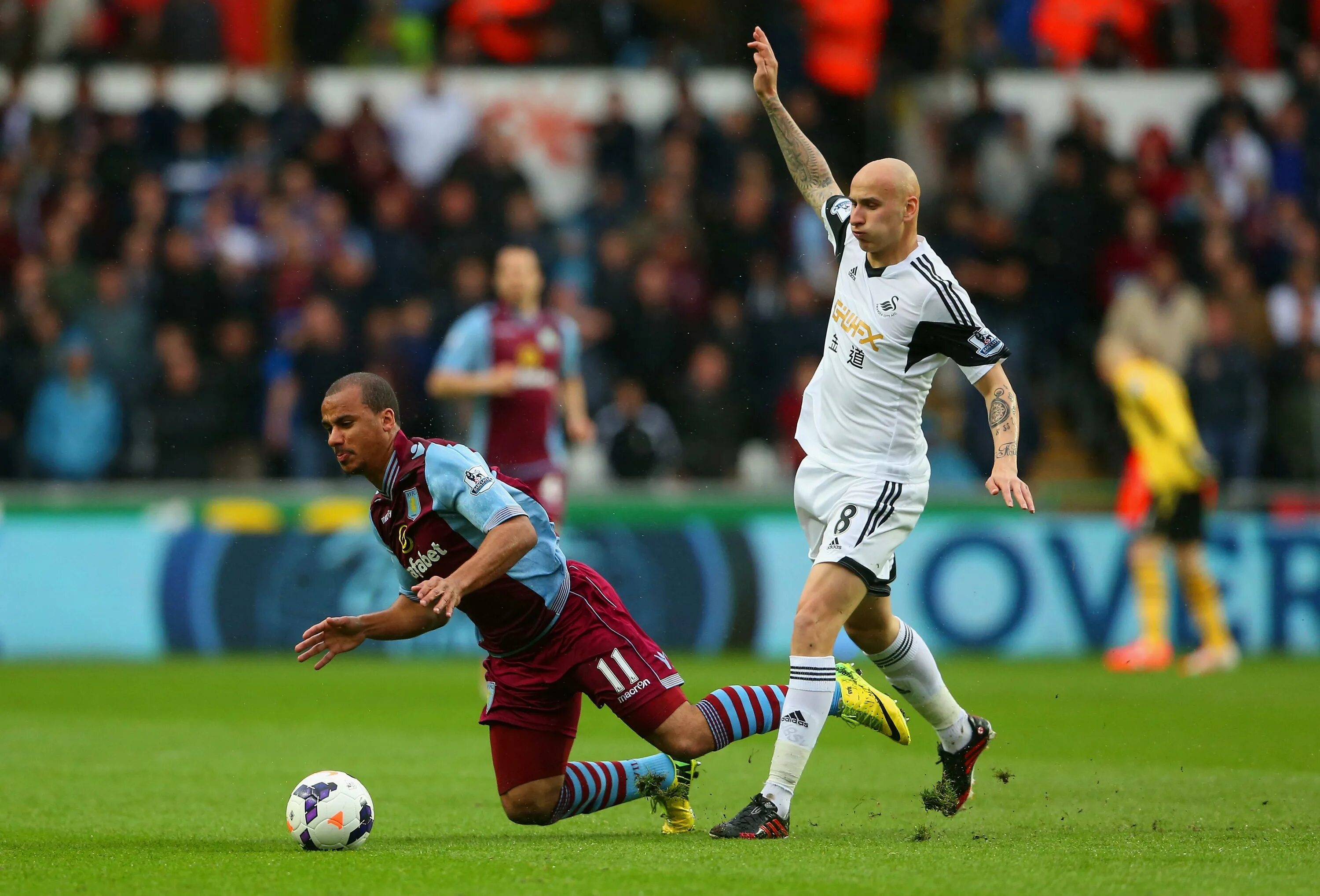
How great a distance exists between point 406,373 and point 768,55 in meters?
8.17

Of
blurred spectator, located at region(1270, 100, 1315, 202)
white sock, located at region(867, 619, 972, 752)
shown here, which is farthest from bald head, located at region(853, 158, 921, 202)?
blurred spectator, located at region(1270, 100, 1315, 202)

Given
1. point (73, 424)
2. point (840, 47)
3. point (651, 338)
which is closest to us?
point (73, 424)

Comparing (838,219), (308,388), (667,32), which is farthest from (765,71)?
(667,32)

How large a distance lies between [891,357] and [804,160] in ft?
3.79

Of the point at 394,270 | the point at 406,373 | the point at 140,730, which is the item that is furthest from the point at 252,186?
the point at 140,730

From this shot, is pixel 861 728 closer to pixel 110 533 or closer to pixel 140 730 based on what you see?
pixel 140 730

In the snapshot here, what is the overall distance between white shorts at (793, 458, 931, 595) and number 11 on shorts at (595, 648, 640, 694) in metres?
0.81

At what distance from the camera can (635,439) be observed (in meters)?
15.2

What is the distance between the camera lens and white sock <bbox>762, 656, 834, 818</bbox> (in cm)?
633

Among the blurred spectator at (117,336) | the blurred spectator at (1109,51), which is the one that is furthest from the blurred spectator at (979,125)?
the blurred spectator at (117,336)

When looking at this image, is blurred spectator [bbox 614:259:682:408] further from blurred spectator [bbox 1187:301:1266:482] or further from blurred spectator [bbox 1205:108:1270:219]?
blurred spectator [bbox 1205:108:1270:219]

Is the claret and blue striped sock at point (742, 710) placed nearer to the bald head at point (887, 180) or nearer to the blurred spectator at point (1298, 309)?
the bald head at point (887, 180)

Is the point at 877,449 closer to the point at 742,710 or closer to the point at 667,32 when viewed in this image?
the point at 742,710

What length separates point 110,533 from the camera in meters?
14.5
